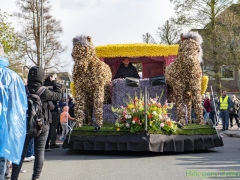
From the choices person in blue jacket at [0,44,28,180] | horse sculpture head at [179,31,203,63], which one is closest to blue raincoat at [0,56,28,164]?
person in blue jacket at [0,44,28,180]

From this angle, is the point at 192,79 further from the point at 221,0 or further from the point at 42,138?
the point at 221,0

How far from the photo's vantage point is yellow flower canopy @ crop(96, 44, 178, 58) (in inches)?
509

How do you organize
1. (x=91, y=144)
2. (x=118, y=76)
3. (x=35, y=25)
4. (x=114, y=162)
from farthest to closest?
1. (x=35, y=25)
2. (x=118, y=76)
3. (x=91, y=144)
4. (x=114, y=162)

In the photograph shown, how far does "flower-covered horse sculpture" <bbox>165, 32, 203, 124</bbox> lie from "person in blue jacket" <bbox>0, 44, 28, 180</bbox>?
691cm

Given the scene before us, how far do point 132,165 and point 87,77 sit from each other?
3540 mm

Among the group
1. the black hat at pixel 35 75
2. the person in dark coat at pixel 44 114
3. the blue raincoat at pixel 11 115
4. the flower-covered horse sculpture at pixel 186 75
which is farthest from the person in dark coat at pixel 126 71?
the blue raincoat at pixel 11 115

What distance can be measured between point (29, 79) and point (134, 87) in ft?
18.1

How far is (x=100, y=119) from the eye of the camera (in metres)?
11.4

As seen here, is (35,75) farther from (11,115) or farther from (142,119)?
(142,119)

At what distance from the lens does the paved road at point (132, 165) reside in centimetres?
759

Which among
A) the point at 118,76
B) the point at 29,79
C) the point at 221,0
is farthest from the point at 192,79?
the point at 221,0

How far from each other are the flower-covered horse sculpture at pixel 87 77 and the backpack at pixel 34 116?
479 centimetres

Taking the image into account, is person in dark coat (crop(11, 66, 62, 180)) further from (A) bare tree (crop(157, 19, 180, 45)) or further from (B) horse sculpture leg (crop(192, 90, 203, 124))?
(A) bare tree (crop(157, 19, 180, 45))

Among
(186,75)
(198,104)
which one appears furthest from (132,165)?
(186,75)
